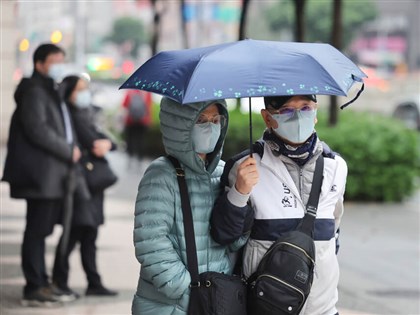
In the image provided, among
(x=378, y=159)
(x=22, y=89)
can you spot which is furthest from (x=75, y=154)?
(x=378, y=159)

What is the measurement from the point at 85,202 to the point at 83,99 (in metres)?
0.78

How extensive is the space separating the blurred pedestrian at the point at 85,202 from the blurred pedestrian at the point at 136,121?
40.1 ft

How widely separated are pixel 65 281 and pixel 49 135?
1282 mm

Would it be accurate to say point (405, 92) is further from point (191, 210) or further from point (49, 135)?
point (191, 210)

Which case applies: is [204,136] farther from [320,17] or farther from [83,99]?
[320,17]

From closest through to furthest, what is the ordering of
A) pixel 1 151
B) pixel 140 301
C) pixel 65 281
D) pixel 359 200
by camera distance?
pixel 140 301, pixel 65 281, pixel 359 200, pixel 1 151

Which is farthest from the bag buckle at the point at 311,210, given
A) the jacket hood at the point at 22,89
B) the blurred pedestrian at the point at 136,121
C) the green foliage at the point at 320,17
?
the green foliage at the point at 320,17

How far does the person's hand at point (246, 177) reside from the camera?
13.5 ft

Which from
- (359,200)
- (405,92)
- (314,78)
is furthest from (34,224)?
(405,92)

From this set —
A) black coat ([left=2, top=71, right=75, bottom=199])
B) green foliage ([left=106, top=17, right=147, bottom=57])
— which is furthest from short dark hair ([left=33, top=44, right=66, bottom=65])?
green foliage ([left=106, top=17, right=147, bottom=57])

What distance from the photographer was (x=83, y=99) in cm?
793

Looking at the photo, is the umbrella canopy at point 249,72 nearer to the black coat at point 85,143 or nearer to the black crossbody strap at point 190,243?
the black crossbody strap at point 190,243

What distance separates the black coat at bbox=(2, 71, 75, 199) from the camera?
7578 mm

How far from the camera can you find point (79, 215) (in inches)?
315
